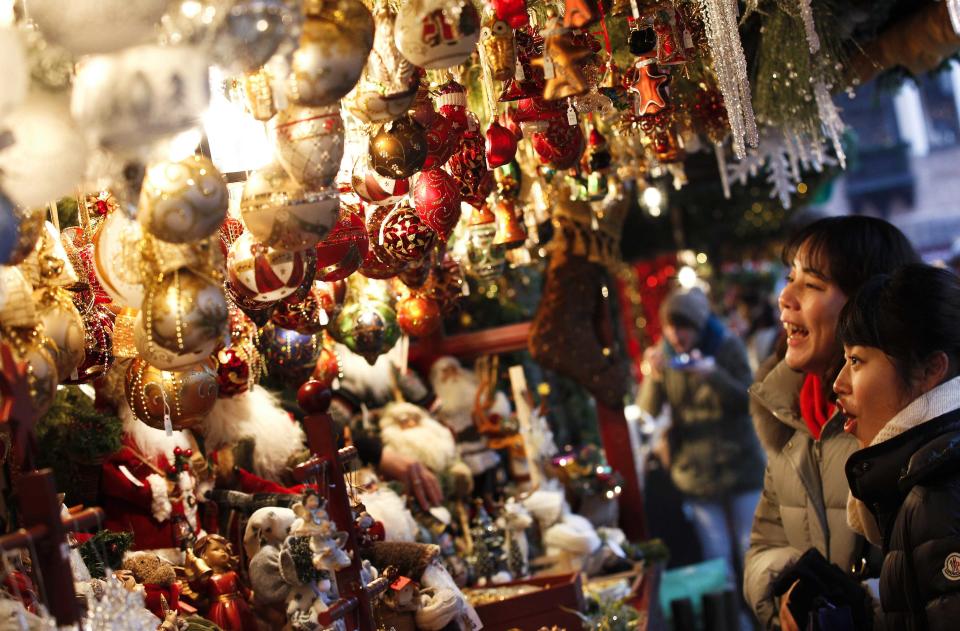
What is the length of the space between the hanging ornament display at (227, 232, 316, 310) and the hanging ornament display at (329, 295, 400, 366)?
1.14 metres

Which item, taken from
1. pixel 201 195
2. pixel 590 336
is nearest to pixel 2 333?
pixel 201 195

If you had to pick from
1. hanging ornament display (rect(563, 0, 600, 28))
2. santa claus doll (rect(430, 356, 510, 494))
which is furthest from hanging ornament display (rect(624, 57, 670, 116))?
santa claus doll (rect(430, 356, 510, 494))

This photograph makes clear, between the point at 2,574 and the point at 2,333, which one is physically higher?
the point at 2,333

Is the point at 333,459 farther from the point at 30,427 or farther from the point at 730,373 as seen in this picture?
the point at 730,373

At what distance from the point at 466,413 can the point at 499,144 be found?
2239 millimetres

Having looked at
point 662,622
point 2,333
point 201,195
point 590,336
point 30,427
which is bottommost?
point 662,622

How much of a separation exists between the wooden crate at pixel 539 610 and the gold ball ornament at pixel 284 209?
1.78 meters

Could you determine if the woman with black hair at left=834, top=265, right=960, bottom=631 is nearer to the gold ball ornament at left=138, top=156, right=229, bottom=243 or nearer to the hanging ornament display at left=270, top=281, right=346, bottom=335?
the hanging ornament display at left=270, top=281, right=346, bottom=335

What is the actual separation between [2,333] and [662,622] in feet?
10.6

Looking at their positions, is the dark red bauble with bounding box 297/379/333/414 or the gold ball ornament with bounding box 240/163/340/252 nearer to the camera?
the gold ball ornament with bounding box 240/163/340/252

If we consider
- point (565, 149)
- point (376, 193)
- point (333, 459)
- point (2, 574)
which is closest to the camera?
point (2, 574)

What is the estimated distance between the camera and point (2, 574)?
1.90 meters

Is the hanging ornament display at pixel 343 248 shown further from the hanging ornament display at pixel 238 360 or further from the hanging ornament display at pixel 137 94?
the hanging ornament display at pixel 137 94

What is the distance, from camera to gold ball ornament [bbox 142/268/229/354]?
1782mm
